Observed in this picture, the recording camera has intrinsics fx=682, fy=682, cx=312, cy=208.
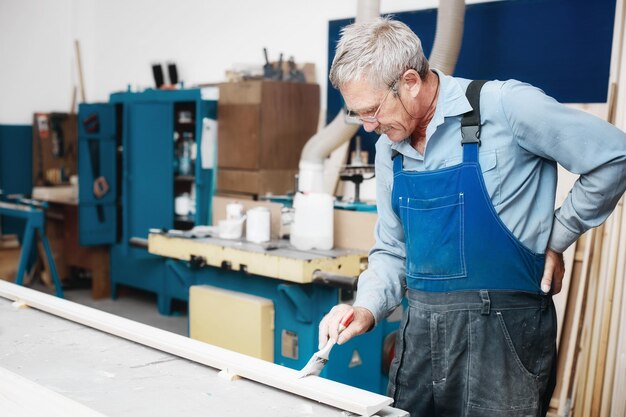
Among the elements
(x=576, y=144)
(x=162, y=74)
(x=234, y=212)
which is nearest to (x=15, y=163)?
(x=162, y=74)

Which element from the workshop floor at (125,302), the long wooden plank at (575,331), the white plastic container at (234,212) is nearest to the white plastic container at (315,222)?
the white plastic container at (234,212)

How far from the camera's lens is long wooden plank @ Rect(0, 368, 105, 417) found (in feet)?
4.02

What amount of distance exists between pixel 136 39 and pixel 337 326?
4759mm

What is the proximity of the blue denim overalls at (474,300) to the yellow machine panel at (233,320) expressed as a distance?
135 centimetres

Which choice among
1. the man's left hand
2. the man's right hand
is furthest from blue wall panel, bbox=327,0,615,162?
the man's right hand

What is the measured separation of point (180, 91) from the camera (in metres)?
4.46

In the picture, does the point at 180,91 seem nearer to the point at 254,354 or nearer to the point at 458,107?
the point at 254,354

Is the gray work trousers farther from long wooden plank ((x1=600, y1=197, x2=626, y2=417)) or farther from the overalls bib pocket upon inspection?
long wooden plank ((x1=600, y1=197, x2=626, y2=417))

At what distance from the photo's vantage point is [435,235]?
1.49 m

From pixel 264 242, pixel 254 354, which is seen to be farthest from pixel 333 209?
pixel 254 354

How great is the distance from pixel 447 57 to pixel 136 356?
2078 millimetres

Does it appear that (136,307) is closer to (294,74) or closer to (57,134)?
(57,134)

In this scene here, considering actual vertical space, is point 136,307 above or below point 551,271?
below

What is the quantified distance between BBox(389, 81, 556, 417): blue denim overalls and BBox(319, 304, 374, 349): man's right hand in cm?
13
